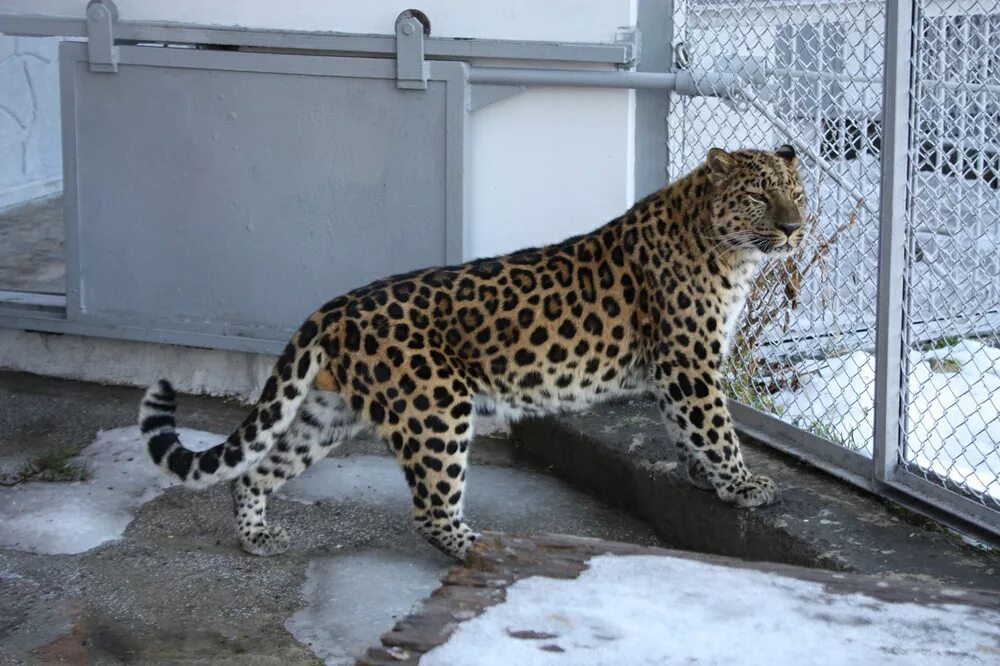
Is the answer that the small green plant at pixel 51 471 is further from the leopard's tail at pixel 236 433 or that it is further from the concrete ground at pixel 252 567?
the leopard's tail at pixel 236 433

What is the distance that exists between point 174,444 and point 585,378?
1665 mm

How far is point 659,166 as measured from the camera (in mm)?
6840

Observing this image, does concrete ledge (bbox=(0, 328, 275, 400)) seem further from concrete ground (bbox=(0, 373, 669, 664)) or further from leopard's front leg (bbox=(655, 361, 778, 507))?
leopard's front leg (bbox=(655, 361, 778, 507))

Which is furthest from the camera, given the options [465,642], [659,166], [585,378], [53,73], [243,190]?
[53,73]

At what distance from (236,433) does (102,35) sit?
10.00ft

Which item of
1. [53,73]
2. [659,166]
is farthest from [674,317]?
[53,73]

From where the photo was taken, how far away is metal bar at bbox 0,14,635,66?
6.62 meters

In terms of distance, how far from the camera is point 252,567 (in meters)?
5.58

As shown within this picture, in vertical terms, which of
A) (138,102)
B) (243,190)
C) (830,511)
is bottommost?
(830,511)

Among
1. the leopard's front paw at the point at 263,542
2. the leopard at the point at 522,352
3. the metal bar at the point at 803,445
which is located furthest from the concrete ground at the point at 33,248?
the metal bar at the point at 803,445

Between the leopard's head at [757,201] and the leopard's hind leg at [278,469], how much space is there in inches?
67.9

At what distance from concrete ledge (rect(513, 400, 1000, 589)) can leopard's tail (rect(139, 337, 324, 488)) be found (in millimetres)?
1618

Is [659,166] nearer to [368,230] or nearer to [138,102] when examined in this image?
[368,230]

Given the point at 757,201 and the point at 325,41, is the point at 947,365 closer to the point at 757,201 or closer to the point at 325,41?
the point at 757,201
